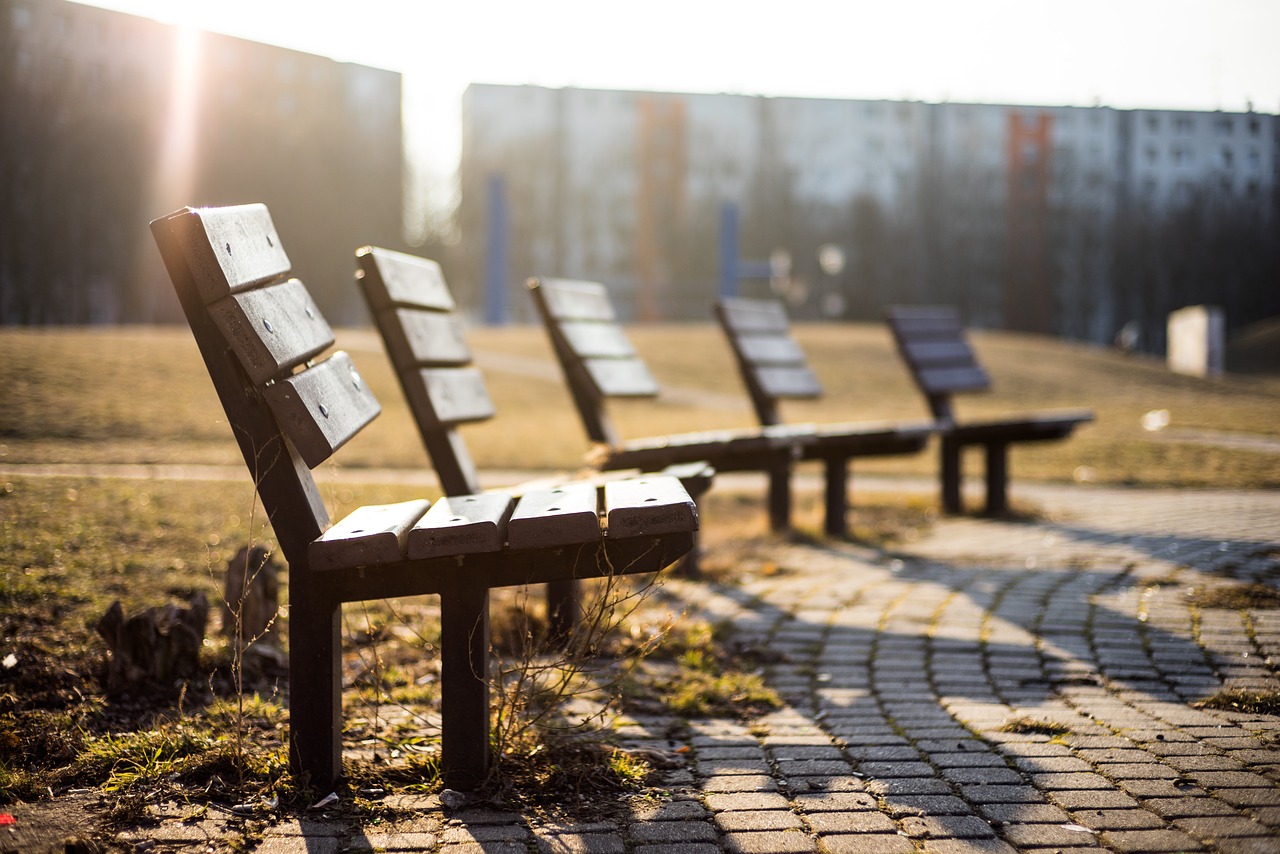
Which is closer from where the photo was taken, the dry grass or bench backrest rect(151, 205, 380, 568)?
bench backrest rect(151, 205, 380, 568)

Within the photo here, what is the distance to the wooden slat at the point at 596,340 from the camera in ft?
18.3

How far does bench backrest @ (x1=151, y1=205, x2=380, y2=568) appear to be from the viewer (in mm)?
2566

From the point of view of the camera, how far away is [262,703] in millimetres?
3348

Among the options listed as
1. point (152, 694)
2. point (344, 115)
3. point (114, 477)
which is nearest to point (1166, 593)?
point (152, 694)

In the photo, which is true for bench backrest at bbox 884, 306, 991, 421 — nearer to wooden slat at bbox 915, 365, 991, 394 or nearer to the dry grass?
wooden slat at bbox 915, 365, 991, 394

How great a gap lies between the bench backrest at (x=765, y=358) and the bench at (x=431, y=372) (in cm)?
295

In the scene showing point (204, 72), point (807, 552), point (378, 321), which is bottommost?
point (807, 552)

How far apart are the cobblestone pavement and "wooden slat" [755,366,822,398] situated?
1.70 m

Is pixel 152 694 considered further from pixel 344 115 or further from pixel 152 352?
pixel 344 115

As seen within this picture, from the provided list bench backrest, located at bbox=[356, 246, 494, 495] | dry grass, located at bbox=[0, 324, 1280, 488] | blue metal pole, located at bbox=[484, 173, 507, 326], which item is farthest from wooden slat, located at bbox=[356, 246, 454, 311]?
blue metal pole, located at bbox=[484, 173, 507, 326]

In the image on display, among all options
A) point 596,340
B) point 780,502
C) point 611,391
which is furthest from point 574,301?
point 780,502

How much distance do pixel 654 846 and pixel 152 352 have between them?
18157 mm

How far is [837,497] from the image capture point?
7.23 metres

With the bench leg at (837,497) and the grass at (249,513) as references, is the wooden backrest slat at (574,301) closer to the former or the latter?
the grass at (249,513)
